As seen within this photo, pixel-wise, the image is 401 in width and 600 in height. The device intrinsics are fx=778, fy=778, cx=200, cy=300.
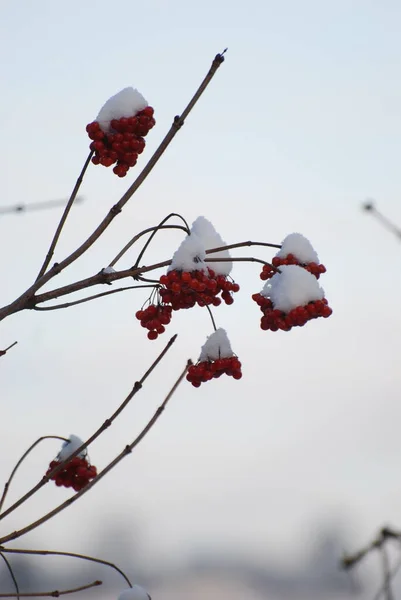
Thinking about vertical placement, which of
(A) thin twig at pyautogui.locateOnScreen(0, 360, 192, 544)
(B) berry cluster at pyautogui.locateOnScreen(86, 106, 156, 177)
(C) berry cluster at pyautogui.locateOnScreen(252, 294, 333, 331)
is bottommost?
(A) thin twig at pyautogui.locateOnScreen(0, 360, 192, 544)

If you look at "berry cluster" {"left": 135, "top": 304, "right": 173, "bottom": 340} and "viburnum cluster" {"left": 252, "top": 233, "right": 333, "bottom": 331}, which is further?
"berry cluster" {"left": 135, "top": 304, "right": 173, "bottom": 340}

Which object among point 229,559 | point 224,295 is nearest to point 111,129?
point 224,295

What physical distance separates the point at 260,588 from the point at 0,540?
125m

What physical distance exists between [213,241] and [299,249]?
17.0 inches

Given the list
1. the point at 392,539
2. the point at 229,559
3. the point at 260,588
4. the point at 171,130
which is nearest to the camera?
the point at 392,539

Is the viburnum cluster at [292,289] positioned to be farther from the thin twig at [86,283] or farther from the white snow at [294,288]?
the thin twig at [86,283]

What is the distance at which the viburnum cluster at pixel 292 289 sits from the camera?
3.59 meters

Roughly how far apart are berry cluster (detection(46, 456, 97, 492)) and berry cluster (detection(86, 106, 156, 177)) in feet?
7.16

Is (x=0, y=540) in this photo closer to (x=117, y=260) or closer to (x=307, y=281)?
(x=117, y=260)

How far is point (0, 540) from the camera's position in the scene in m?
3.04

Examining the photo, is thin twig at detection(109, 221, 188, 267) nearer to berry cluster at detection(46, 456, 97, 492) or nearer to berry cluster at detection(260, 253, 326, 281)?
berry cluster at detection(260, 253, 326, 281)

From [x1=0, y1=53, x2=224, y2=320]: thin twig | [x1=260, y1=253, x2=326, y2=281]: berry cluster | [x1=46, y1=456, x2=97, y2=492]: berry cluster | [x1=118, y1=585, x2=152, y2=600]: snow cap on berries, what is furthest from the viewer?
[x1=46, y1=456, x2=97, y2=492]: berry cluster

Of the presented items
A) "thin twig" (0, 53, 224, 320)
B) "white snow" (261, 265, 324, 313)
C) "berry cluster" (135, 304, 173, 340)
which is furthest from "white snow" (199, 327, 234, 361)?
"thin twig" (0, 53, 224, 320)

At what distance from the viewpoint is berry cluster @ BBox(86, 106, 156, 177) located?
3428mm
